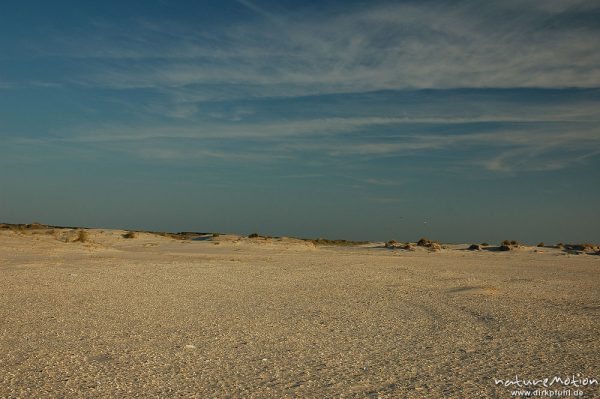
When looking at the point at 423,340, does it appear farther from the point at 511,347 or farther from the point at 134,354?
the point at 134,354

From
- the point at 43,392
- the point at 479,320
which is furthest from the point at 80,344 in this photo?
the point at 479,320

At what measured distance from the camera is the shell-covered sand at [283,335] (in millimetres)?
5652

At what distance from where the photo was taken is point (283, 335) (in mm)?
8016

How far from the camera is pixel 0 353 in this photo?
666 centimetres

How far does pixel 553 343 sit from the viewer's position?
25.1 feet

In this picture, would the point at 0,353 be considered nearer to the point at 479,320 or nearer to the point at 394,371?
the point at 394,371

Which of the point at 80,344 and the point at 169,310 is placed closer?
the point at 80,344

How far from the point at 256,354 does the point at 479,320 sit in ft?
14.6

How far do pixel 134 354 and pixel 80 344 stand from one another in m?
0.98

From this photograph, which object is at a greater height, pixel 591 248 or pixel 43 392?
pixel 591 248

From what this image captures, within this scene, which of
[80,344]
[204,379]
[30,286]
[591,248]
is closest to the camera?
[204,379]

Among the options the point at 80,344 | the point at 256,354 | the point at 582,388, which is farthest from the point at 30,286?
the point at 582,388

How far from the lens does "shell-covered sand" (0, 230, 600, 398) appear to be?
565 centimetres

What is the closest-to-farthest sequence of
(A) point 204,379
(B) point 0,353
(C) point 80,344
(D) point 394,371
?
(A) point 204,379 → (D) point 394,371 → (B) point 0,353 → (C) point 80,344
